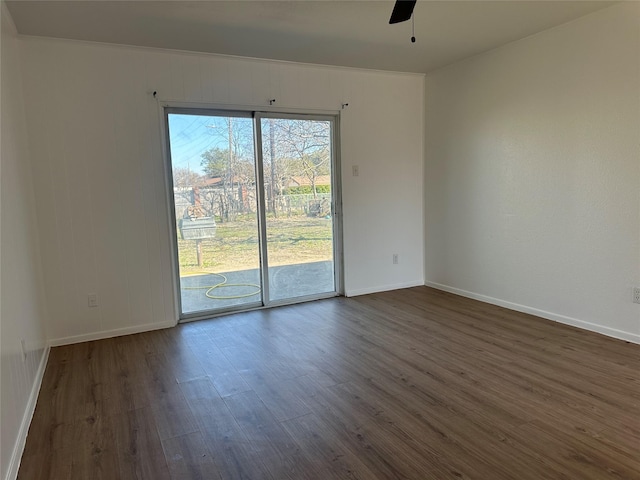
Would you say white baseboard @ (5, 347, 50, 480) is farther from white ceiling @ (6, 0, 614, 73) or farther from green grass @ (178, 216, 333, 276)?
white ceiling @ (6, 0, 614, 73)

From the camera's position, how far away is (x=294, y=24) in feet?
10.6

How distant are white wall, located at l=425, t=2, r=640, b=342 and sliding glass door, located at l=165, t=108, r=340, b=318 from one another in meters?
1.40

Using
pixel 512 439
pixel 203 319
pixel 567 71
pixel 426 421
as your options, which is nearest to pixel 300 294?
pixel 203 319

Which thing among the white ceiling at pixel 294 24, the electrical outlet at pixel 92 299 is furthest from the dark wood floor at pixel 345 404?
the white ceiling at pixel 294 24

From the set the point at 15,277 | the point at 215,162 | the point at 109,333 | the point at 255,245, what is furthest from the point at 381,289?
the point at 15,277

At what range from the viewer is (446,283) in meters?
5.02

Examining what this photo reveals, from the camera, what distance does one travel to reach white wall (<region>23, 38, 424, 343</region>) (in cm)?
342

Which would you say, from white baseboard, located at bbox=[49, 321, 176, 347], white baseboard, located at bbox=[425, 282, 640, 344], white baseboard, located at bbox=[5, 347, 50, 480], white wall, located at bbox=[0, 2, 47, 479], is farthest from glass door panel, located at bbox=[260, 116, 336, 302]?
white baseboard, located at bbox=[5, 347, 50, 480]

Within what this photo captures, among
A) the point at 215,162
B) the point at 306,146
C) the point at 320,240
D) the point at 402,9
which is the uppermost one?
the point at 402,9

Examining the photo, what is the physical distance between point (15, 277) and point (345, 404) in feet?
6.81

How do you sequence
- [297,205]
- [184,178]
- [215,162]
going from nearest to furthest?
1. [184,178]
2. [215,162]
3. [297,205]

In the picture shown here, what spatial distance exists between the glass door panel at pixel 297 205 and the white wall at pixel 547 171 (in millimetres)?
1385

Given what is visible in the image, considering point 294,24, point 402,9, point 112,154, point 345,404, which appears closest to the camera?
point 402,9

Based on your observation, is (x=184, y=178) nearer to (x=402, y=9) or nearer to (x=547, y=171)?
(x=402, y=9)
